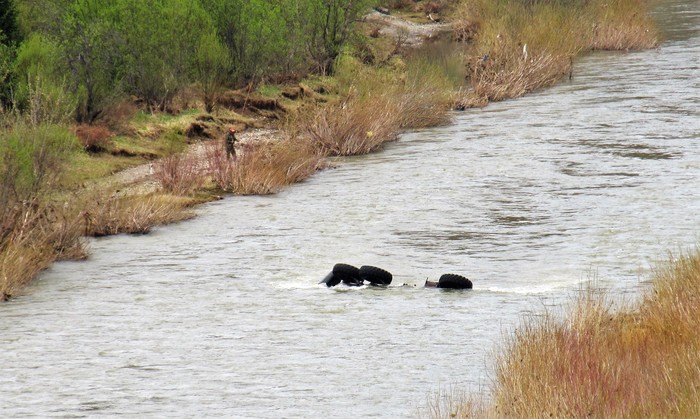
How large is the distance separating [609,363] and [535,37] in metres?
29.3

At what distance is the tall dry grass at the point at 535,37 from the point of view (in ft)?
112

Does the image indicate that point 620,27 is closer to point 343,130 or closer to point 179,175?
point 343,130

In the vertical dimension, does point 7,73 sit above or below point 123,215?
above

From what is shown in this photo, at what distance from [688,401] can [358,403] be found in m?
3.47

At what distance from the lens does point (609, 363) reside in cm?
923

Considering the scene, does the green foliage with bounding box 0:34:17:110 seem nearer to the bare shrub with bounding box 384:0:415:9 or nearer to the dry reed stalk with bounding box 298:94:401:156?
the dry reed stalk with bounding box 298:94:401:156

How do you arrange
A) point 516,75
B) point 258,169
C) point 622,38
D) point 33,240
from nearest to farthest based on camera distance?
point 33,240, point 258,169, point 516,75, point 622,38

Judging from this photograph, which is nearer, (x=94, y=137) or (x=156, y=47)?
(x=94, y=137)

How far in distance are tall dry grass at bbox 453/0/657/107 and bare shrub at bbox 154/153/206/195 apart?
11.8 meters

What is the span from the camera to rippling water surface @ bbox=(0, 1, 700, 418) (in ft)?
36.5

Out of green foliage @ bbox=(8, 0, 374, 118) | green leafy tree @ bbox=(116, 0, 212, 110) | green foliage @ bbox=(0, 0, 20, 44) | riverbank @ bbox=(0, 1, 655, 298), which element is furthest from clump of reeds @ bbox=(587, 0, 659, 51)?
green foliage @ bbox=(0, 0, 20, 44)

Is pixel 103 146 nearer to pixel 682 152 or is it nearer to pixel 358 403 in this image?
pixel 682 152

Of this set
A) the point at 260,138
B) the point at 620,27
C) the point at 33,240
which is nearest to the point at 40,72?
the point at 260,138

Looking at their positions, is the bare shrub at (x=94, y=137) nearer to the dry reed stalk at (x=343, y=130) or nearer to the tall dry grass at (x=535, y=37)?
the dry reed stalk at (x=343, y=130)
